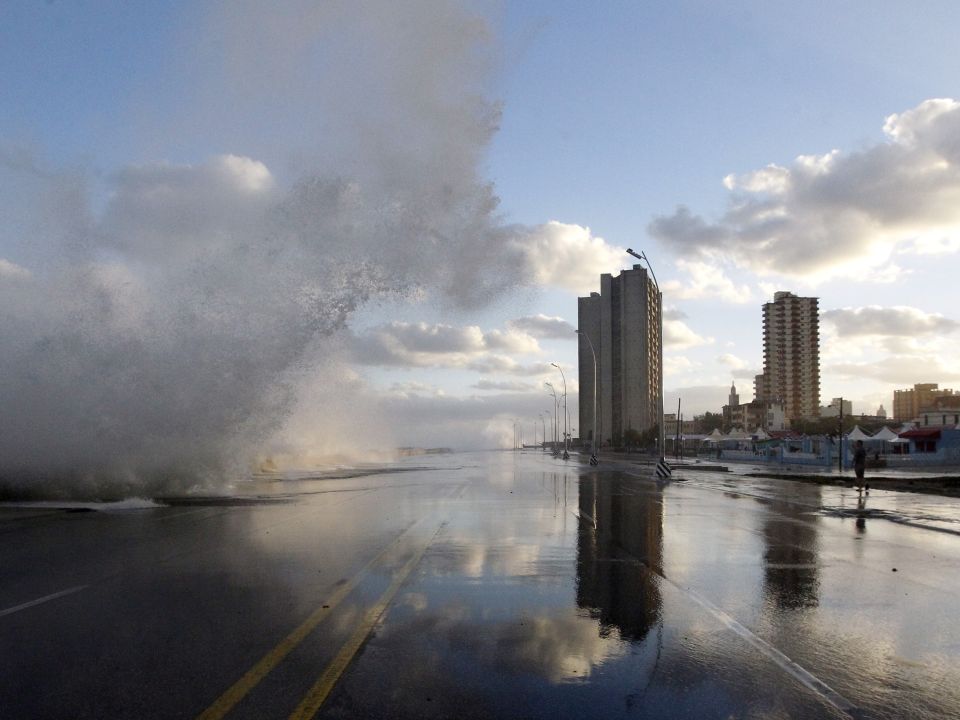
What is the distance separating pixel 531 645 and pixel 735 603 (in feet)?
9.98

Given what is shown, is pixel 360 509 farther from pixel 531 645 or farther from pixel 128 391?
pixel 531 645

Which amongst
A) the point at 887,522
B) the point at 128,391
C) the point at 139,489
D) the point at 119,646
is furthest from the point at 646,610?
the point at 139,489

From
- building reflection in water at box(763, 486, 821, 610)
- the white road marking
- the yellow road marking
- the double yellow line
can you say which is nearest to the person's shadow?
building reflection in water at box(763, 486, 821, 610)

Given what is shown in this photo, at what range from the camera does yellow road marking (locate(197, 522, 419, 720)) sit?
5.05 meters

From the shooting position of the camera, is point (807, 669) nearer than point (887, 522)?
Yes

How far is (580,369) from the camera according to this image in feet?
622

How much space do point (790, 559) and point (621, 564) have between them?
2721mm

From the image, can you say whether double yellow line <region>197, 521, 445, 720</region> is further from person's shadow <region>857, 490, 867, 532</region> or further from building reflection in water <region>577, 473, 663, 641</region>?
person's shadow <region>857, 490, 867, 532</region>

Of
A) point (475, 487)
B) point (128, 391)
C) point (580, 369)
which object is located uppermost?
point (580, 369)

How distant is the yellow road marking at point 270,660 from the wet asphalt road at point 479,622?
0.03 meters

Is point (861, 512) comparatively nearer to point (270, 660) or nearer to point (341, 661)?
point (341, 661)

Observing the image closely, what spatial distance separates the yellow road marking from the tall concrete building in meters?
155

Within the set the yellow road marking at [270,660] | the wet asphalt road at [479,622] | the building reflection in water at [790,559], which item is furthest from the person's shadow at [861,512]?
the yellow road marking at [270,660]

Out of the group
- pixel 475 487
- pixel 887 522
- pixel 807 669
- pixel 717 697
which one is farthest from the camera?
pixel 475 487
